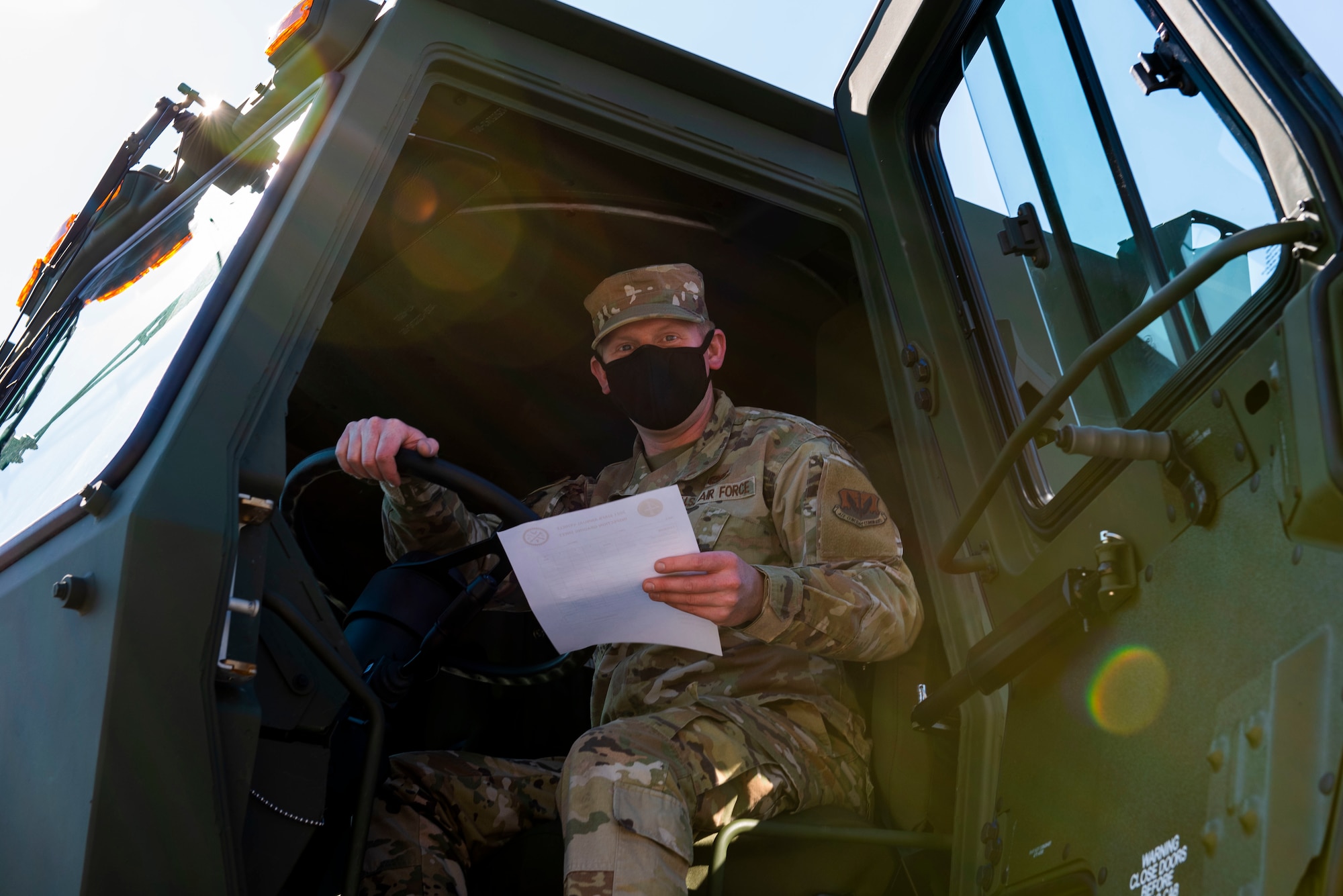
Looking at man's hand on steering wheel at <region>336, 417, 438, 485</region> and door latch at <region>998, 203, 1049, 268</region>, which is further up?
door latch at <region>998, 203, 1049, 268</region>

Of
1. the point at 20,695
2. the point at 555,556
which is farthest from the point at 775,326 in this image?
the point at 20,695

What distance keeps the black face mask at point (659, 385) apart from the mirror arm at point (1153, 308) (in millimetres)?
1092

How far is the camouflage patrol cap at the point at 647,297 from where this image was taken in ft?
8.21

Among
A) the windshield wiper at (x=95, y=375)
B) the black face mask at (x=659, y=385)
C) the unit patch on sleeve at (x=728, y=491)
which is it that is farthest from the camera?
the black face mask at (x=659, y=385)

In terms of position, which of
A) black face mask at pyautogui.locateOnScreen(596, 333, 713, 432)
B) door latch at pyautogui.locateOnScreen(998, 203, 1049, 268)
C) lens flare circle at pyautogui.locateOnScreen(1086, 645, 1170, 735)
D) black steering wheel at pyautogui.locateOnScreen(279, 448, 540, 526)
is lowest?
lens flare circle at pyautogui.locateOnScreen(1086, 645, 1170, 735)

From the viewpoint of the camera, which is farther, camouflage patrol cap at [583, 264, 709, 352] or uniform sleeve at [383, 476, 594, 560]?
camouflage patrol cap at [583, 264, 709, 352]

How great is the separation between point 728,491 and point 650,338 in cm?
42

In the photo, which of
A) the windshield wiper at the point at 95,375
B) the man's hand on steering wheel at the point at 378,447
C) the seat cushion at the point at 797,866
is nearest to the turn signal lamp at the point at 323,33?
the windshield wiper at the point at 95,375

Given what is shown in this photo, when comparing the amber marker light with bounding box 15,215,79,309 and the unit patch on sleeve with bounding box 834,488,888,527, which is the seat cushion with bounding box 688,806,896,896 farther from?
the amber marker light with bounding box 15,215,79,309

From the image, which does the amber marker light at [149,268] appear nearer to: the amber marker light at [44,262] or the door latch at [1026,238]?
the amber marker light at [44,262]

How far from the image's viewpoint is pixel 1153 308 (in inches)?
46.2

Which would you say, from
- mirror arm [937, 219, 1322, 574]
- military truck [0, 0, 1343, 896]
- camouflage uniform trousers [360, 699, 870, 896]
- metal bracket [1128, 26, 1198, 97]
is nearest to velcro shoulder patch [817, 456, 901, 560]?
military truck [0, 0, 1343, 896]

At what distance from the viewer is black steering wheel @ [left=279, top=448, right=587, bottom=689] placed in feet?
6.16

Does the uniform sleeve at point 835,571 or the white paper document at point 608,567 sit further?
the uniform sleeve at point 835,571
